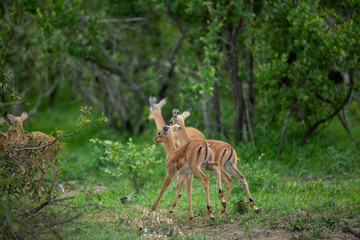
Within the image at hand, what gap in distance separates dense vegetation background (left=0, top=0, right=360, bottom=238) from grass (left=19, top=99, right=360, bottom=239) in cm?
3

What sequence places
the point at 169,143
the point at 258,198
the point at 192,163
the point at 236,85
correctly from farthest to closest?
the point at 236,85 → the point at 169,143 → the point at 258,198 → the point at 192,163

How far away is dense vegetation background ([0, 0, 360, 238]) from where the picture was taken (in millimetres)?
6266

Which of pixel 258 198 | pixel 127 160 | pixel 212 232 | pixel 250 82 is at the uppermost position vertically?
pixel 250 82

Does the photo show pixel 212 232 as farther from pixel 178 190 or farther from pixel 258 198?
pixel 258 198

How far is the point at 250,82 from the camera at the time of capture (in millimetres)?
8984

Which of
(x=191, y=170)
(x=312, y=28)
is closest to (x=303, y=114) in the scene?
(x=312, y=28)

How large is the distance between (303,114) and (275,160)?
4.05 ft

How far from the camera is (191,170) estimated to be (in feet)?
17.3

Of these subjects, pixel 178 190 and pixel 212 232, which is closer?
pixel 212 232

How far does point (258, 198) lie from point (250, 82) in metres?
3.67

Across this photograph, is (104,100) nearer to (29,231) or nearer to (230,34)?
(230,34)

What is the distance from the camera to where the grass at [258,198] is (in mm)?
4672

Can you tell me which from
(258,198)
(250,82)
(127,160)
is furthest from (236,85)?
(258,198)

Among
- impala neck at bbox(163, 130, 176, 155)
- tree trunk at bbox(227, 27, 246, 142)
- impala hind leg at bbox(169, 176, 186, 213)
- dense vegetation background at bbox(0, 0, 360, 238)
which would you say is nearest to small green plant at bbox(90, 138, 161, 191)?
dense vegetation background at bbox(0, 0, 360, 238)
